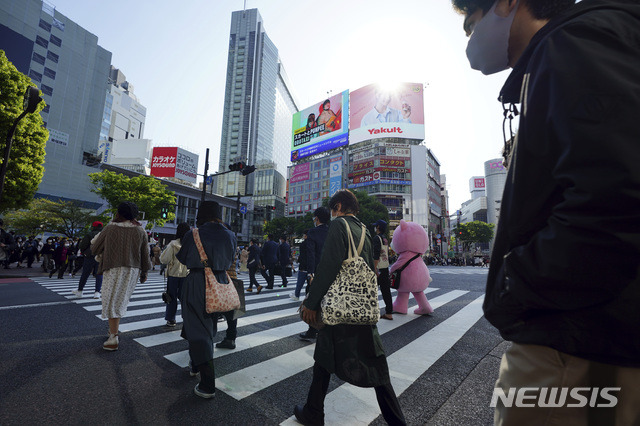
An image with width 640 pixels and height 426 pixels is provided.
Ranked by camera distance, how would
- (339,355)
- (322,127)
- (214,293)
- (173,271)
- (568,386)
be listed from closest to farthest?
1. (568,386)
2. (339,355)
3. (214,293)
4. (173,271)
5. (322,127)

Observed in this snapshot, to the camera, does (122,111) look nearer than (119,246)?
No

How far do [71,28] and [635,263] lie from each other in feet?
178

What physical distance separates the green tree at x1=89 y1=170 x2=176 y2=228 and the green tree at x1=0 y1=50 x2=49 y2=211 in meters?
11.8

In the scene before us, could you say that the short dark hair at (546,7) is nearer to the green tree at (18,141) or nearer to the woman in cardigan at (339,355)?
the woman in cardigan at (339,355)

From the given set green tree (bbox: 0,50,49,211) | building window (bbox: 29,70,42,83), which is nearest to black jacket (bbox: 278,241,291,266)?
Result: green tree (bbox: 0,50,49,211)

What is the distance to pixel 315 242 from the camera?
4.83 meters

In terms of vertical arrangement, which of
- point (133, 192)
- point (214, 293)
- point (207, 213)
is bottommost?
point (214, 293)

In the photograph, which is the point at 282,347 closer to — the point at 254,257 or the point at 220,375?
the point at 220,375

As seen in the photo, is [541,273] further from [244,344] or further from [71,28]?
[71,28]

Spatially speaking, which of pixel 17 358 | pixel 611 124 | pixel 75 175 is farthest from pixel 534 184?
pixel 75 175

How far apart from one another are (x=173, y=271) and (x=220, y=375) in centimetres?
245

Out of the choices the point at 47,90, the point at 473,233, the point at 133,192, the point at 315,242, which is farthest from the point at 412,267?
the point at 473,233

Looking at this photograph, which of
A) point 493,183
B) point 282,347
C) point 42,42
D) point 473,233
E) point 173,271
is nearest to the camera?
point 282,347

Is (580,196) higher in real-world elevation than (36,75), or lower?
lower
